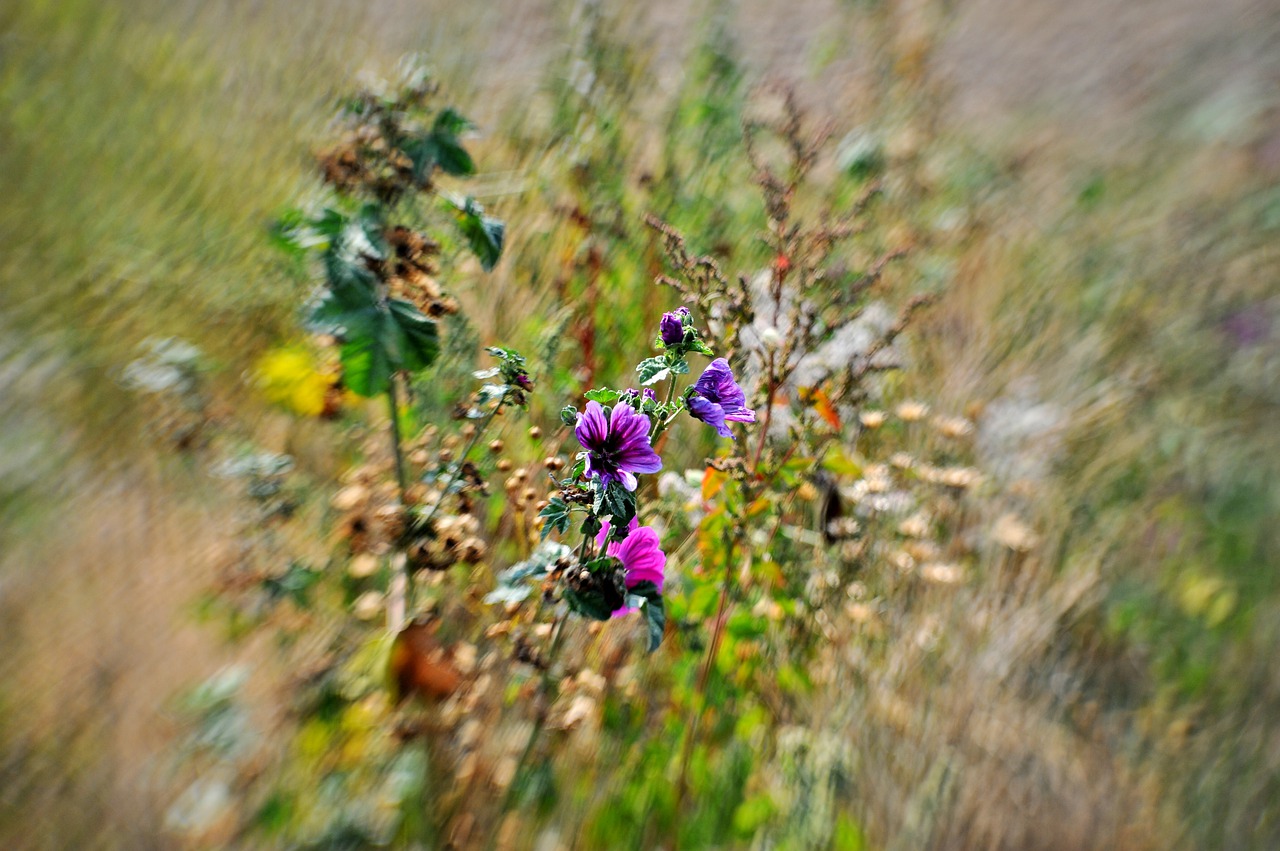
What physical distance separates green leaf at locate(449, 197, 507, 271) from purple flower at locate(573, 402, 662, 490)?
15.2 inches

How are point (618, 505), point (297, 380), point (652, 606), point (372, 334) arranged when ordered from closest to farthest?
point (618, 505) < point (652, 606) < point (372, 334) < point (297, 380)

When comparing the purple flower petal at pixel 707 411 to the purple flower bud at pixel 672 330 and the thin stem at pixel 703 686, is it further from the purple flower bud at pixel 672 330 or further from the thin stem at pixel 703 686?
A: the thin stem at pixel 703 686

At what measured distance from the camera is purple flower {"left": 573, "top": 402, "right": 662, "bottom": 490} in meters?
0.79

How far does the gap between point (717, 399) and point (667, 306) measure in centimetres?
56

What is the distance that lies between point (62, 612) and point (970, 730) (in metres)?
1.39

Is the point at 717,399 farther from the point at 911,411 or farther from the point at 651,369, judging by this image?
the point at 911,411

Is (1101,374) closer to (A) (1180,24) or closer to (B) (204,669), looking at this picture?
(A) (1180,24)

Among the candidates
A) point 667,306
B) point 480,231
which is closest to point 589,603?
point 480,231

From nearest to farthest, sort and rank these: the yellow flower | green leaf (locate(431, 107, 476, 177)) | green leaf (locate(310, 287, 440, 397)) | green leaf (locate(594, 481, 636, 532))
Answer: green leaf (locate(594, 481, 636, 532))
green leaf (locate(310, 287, 440, 397))
green leaf (locate(431, 107, 476, 177))
the yellow flower

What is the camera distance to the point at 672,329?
0.80m

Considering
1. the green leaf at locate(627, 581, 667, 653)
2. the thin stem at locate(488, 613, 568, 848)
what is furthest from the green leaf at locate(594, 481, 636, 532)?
the thin stem at locate(488, 613, 568, 848)

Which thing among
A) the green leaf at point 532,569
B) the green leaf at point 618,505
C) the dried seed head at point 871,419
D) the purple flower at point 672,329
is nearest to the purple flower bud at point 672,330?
the purple flower at point 672,329

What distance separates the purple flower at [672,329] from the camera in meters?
0.80

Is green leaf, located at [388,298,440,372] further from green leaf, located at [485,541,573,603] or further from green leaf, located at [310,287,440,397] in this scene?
green leaf, located at [485,541,573,603]
